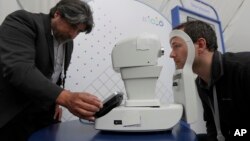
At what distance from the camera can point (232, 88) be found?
1171 mm

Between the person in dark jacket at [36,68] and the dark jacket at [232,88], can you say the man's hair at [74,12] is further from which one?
the dark jacket at [232,88]

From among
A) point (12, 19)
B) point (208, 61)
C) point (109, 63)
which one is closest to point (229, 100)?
point (208, 61)

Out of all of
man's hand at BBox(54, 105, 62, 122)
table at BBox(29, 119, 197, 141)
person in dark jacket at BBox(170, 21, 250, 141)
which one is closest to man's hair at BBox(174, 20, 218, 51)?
person in dark jacket at BBox(170, 21, 250, 141)

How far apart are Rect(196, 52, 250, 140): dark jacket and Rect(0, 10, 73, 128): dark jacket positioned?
719 millimetres

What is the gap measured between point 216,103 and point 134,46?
0.56 meters

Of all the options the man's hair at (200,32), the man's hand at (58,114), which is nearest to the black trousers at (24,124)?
the man's hand at (58,114)

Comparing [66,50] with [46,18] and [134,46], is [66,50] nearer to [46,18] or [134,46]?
[46,18]

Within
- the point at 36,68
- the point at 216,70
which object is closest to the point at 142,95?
the point at 36,68

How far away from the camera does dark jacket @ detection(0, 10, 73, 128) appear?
2.73 feet

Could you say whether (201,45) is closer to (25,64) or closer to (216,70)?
(216,70)

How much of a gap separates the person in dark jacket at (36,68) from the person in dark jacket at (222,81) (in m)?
0.45

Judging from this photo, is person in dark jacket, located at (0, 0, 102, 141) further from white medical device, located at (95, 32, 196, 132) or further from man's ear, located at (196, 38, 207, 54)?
man's ear, located at (196, 38, 207, 54)

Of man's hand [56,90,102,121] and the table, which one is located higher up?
man's hand [56,90,102,121]

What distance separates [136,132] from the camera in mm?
802
